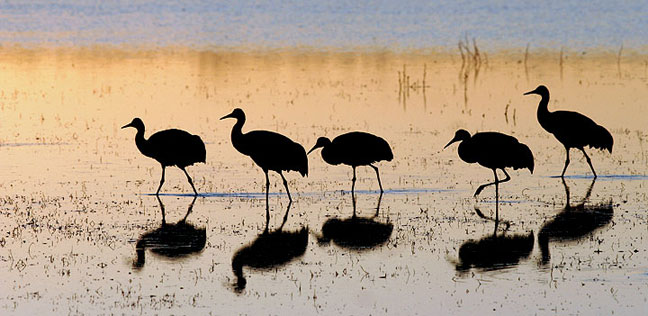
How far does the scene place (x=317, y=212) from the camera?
624 inches

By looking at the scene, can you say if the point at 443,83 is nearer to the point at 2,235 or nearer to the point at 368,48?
the point at 368,48

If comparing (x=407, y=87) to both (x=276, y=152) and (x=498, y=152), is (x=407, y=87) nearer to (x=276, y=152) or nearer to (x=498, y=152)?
(x=498, y=152)

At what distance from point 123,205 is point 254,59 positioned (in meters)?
25.1

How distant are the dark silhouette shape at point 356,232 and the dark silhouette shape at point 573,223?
1776 millimetres

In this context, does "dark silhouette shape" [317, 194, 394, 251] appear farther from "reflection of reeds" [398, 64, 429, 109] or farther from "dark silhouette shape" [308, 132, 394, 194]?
"reflection of reeds" [398, 64, 429, 109]

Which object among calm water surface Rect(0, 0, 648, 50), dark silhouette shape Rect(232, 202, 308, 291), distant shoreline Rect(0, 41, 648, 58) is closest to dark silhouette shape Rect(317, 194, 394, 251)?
dark silhouette shape Rect(232, 202, 308, 291)

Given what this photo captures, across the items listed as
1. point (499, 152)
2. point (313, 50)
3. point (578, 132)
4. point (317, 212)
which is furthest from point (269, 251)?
point (313, 50)

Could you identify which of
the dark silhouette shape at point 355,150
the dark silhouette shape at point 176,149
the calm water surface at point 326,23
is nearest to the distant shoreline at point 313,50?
the calm water surface at point 326,23

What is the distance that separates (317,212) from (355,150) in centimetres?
229

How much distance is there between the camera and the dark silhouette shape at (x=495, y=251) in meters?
12.6

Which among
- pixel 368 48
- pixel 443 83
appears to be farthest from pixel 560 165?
pixel 368 48

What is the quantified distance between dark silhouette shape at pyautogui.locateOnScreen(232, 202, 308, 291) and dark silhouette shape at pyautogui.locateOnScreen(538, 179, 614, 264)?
2.62 metres

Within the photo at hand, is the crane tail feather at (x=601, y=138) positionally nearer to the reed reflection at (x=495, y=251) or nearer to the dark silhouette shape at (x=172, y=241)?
the reed reflection at (x=495, y=251)

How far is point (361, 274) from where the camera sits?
12281 millimetres
